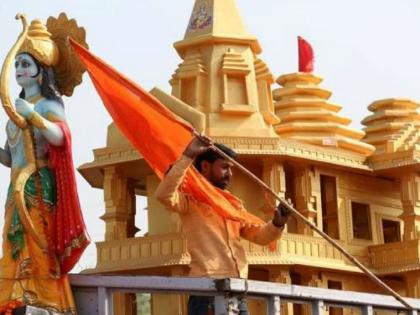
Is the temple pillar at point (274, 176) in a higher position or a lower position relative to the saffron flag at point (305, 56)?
lower

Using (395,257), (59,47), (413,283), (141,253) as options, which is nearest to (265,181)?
(141,253)

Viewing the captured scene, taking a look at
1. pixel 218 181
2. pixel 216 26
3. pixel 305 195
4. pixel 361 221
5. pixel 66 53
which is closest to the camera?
pixel 218 181

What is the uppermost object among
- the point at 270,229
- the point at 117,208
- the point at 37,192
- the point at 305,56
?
the point at 305,56

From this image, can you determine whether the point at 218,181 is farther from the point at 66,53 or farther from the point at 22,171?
the point at 66,53

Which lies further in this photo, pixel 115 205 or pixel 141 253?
pixel 115 205

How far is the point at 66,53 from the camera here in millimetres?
9117

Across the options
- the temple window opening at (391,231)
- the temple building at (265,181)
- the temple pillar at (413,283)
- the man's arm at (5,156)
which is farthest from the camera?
the temple window opening at (391,231)

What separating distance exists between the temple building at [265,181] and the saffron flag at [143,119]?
1314cm

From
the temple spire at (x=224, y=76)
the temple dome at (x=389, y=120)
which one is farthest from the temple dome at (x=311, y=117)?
the temple spire at (x=224, y=76)

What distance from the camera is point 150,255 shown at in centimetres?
2270

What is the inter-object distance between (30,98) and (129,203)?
15408 mm

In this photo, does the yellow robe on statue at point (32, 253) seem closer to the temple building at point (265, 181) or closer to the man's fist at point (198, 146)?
the man's fist at point (198, 146)

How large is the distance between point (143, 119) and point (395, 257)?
16.3 meters

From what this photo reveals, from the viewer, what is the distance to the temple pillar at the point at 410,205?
80.0 ft
